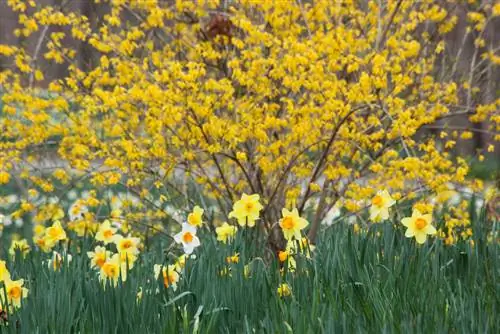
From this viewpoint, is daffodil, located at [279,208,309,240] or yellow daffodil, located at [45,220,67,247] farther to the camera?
yellow daffodil, located at [45,220,67,247]

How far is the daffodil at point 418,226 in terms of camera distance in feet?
10.8

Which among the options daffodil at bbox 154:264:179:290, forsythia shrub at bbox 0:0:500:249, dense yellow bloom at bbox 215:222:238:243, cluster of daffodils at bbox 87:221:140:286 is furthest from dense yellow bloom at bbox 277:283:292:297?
forsythia shrub at bbox 0:0:500:249

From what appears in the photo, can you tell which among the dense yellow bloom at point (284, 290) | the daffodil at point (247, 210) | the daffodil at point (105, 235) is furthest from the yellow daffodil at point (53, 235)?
the dense yellow bloom at point (284, 290)

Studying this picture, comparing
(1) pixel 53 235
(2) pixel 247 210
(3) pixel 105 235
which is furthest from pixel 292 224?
(1) pixel 53 235

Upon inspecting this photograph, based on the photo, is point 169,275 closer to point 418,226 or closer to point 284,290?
point 284,290

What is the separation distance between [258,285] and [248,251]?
0.75m

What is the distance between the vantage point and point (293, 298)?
251 cm

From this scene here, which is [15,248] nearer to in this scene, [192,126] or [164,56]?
[192,126]

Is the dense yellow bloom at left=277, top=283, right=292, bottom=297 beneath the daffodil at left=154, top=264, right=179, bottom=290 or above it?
beneath

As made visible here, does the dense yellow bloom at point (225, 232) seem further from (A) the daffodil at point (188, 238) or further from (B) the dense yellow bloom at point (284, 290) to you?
(B) the dense yellow bloom at point (284, 290)

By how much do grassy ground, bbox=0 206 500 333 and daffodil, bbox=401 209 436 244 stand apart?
7 cm

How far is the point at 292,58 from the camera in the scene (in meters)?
4.54

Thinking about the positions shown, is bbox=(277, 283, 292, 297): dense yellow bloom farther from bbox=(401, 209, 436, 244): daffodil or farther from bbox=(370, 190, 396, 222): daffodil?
bbox=(370, 190, 396, 222): daffodil

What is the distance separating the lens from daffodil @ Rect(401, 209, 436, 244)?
3295 mm
